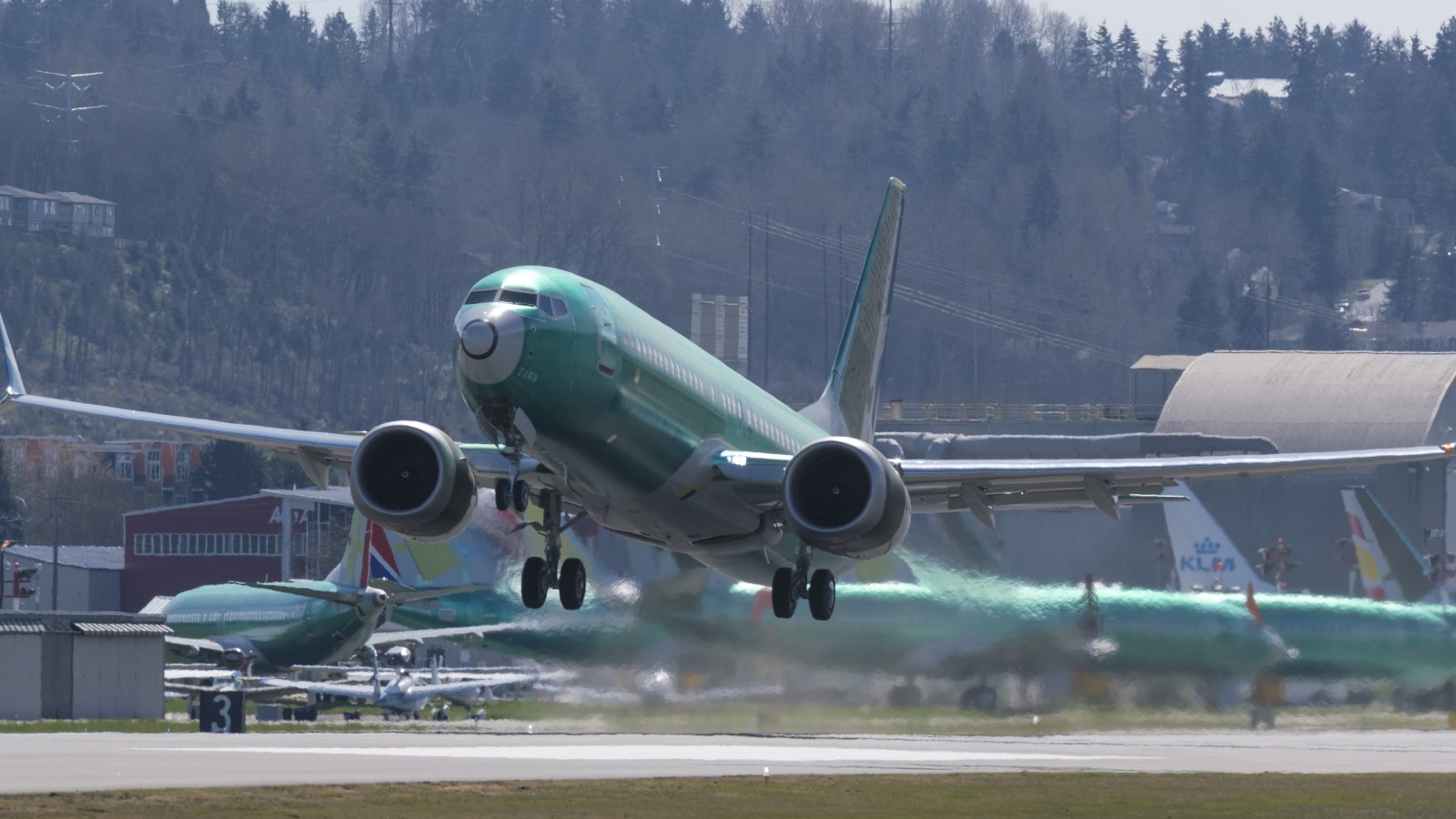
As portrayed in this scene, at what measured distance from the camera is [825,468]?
38.6 meters

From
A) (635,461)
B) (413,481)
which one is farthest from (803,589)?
(413,481)

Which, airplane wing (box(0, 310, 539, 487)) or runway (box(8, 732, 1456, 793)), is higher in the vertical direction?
airplane wing (box(0, 310, 539, 487))

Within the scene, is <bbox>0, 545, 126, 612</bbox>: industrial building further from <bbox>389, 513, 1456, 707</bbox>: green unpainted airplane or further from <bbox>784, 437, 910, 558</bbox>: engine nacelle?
<bbox>784, 437, 910, 558</bbox>: engine nacelle

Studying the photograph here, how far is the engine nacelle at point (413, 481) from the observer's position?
37.8 metres

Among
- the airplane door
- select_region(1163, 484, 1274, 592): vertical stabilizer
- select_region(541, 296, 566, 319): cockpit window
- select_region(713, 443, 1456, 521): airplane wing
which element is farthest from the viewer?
select_region(1163, 484, 1274, 592): vertical stabilizer

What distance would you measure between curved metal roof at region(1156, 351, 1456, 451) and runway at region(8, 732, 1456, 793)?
205 feet

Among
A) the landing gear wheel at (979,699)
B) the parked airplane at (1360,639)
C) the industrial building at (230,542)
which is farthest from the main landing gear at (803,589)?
the industrial building at (230,542)

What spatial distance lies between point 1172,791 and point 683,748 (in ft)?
44.9

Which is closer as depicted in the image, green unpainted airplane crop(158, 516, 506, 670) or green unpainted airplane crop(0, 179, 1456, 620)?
green unpainted airplane crop(0, 179, 1456, 620)

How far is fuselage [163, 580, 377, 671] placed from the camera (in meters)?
83.8

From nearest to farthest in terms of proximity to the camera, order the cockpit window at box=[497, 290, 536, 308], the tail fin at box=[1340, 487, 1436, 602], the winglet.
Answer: the cockpit window at box=[497, 290, 536, 308] < the winglet < the tail fin at box=[1340, 487, 1436, 602]

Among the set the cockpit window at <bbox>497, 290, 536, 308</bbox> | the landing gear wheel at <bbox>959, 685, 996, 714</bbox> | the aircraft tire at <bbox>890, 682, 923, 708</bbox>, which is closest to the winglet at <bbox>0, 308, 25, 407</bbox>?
the cockpit window at <bbox>497, 290, 536, 308</bbox>

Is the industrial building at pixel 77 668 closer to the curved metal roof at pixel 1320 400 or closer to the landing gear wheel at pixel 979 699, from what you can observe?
the landing gear wheel at pixel 979 699

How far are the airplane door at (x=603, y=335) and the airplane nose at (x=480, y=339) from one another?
211 cm
